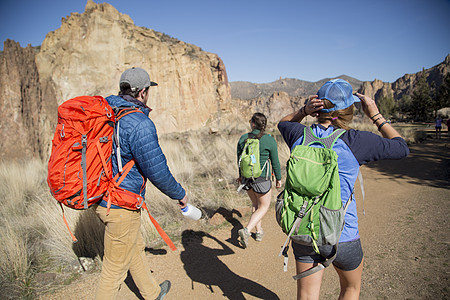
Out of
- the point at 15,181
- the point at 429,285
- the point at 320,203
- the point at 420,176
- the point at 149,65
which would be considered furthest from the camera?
the point at 149,65

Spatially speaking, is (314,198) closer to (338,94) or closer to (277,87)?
(338,94)

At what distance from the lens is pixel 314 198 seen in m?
1.44

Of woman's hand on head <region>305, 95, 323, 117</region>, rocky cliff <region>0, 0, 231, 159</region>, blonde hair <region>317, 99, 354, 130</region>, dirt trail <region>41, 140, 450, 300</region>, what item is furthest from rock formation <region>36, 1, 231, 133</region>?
blonde hair <region>317, 99, 354, 130</region>

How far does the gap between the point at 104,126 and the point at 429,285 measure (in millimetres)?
3696

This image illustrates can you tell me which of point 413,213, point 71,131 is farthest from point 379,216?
point 71,131

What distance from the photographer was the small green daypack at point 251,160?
3.37 meters

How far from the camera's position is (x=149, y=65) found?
1808 centimetres

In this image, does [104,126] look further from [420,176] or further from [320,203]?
[420,176]

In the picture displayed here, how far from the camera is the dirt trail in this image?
2.70 meters

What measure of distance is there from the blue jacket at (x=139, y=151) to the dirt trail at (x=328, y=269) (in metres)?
1.61

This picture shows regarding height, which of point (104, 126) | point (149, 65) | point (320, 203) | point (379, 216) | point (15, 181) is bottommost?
point (379, 216)

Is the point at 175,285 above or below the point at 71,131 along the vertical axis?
below

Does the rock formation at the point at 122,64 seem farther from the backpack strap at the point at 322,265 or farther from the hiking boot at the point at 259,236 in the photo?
the backpack strap at the point at 322,265

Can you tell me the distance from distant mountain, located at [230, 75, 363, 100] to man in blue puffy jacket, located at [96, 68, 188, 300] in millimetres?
90725
